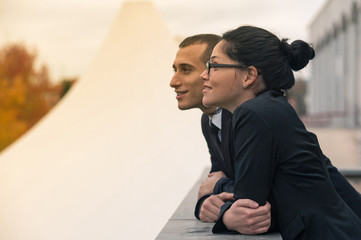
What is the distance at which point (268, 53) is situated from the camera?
236 centimetres

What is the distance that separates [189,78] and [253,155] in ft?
2.65

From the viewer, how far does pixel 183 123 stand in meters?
7.70

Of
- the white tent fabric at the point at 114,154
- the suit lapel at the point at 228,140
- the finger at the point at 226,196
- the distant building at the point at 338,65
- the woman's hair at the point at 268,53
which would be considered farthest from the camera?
the distant building at the point at 338,65

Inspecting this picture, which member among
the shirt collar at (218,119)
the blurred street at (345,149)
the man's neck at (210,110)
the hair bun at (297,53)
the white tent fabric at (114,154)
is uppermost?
the hair bun at (297,53)

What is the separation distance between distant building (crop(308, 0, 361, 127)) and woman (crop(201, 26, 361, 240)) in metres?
20.7

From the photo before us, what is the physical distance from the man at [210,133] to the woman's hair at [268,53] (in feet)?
1.24

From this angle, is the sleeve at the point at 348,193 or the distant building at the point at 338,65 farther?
the distant building at the point at 338,65

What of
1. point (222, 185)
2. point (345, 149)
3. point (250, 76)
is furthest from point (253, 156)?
point (345, 149)

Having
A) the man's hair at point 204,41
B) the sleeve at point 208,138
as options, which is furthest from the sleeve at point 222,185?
the man's hair at point 204,41

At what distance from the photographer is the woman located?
2238 millimetres

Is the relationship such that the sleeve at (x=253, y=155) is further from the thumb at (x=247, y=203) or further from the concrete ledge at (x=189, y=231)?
the concrete ledge at (x=189, y=231)

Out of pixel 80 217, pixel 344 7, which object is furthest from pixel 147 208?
pixel 344 7

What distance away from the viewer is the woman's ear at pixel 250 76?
237cm

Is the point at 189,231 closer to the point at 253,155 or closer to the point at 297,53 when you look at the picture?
the point at 253,155
